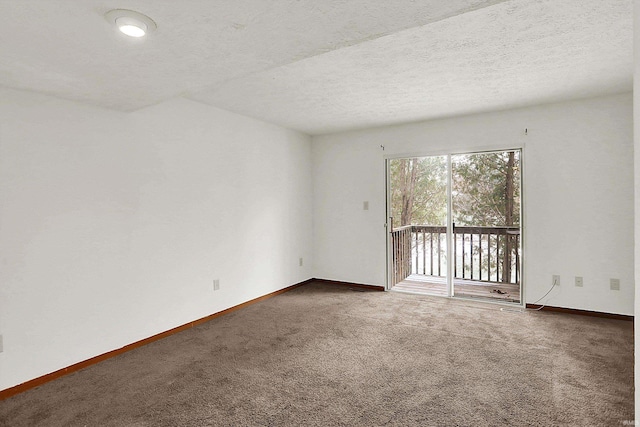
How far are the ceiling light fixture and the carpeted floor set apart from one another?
2.21 metres

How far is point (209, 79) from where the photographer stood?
2418mm

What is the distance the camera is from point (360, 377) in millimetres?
2557

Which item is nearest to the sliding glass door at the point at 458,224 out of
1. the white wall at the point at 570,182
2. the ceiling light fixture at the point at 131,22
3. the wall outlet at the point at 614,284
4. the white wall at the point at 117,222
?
the white wall at the point at 570,182

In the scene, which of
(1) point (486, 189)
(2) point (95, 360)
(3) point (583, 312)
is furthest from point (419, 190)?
(2) point (95, 360)

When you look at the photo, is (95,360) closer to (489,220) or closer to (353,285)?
(353,285)

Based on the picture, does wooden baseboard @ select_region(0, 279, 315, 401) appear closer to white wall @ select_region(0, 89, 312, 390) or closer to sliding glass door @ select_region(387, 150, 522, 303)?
white wall @ select_region(0, 89, 312, 390)

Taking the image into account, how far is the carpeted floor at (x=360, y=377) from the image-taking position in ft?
6.89

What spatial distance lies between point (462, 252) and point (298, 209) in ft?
8.89

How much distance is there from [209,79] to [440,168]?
3491 mm

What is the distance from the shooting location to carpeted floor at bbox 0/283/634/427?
6.89ft

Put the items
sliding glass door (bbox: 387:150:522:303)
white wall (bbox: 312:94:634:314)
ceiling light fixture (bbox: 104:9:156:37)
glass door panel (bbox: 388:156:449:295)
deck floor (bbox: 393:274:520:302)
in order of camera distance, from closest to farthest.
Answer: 1. ceiling light fixture (bbox: 104:9:156:37)
2. white wall (bbox: 312:94:634:314)
3. sliding glass door (bbox: 387:150:522:303)
4. deck floor (bbox: 393:274:520:302)
5. glass door panel (bbox: 388:156:449:295)

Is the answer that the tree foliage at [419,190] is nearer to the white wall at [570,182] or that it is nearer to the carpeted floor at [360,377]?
the white wall at [570,182]

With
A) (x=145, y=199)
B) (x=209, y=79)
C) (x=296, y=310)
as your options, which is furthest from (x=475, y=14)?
(x=296, y=310)

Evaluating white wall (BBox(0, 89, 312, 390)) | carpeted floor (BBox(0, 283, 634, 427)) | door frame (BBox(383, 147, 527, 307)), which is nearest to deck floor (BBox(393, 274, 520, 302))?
door frame (BBox(383, 147, 527, 307))
